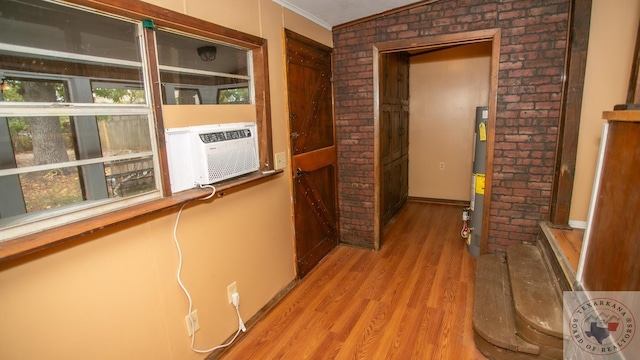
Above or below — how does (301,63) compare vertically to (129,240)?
above

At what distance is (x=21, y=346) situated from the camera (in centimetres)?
116

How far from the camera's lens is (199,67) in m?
1.94

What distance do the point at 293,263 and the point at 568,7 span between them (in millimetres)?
3114

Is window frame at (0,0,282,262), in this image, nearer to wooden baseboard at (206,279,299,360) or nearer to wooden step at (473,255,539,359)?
wooden baseboard at (206,279,299,360)

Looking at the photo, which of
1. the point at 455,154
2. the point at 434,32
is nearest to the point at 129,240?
the point at 434,32

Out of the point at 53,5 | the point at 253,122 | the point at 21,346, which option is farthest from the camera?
the point at 253,122

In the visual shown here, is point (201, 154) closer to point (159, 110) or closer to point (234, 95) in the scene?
point (159, 110)

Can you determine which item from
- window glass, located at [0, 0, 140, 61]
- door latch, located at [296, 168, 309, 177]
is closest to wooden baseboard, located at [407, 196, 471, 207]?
door latch, located at [296, 168, 309, 177]

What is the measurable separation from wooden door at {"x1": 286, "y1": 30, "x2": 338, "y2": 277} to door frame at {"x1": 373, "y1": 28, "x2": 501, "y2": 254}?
48 cm

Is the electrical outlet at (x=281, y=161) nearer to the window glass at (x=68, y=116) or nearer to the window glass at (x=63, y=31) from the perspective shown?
the window glass at (x=68, y=116)

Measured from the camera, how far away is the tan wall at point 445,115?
15.1ft

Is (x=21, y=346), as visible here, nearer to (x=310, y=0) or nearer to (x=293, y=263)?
(x=293, y=263)

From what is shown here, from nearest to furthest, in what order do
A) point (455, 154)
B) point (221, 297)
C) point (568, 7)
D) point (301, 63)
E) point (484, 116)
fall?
point (221, 297), point (568, 7), point (301, 63), point (484, 116), point (455, 154)

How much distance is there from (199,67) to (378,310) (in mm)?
2204
